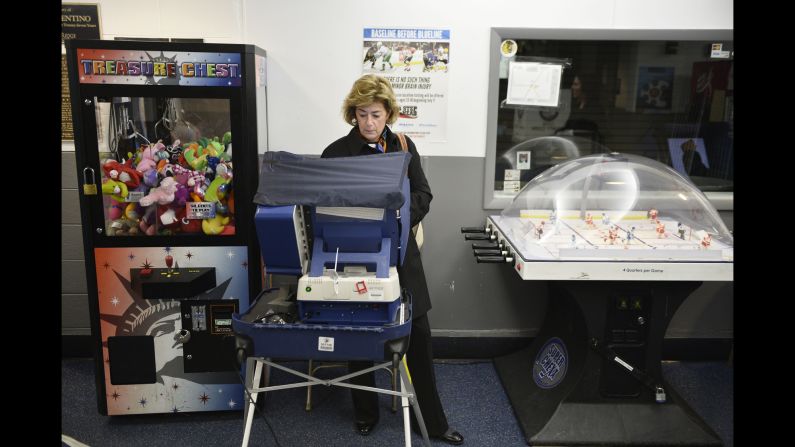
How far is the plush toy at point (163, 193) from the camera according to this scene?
2.79 m

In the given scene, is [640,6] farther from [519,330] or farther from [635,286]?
[519,330]

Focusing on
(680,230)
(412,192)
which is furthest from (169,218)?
(680,230)

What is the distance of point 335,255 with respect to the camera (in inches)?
84.4

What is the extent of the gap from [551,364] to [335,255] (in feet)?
5.53

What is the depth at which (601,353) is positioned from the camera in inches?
115

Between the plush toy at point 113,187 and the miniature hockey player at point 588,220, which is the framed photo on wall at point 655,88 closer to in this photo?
the miniature hockey player at point 588,220

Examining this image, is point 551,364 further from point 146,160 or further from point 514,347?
point 146,160

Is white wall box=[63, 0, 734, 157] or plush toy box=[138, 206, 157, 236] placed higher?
white wall box=[63, 0, 734, 157]

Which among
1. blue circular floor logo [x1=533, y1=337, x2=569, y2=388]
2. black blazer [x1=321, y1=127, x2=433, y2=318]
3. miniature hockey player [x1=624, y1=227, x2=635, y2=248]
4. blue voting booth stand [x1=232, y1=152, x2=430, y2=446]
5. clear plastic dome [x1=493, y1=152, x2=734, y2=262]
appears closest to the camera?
blue voting booth stand [x1=232, y1=152, x2=430, y2=446]

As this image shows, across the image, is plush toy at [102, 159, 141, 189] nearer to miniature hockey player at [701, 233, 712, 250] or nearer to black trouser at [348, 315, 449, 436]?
black trouser at [348, 315, 449, 436]

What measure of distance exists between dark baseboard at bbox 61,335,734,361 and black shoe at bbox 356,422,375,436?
88 centimetres

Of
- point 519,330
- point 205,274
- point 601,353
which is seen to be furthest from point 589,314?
point 205,274

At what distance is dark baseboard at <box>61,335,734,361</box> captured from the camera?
3703 millimetres

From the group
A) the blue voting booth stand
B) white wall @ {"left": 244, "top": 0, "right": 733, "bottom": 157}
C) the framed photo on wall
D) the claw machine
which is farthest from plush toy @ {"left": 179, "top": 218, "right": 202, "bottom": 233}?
the framed photo on wall
